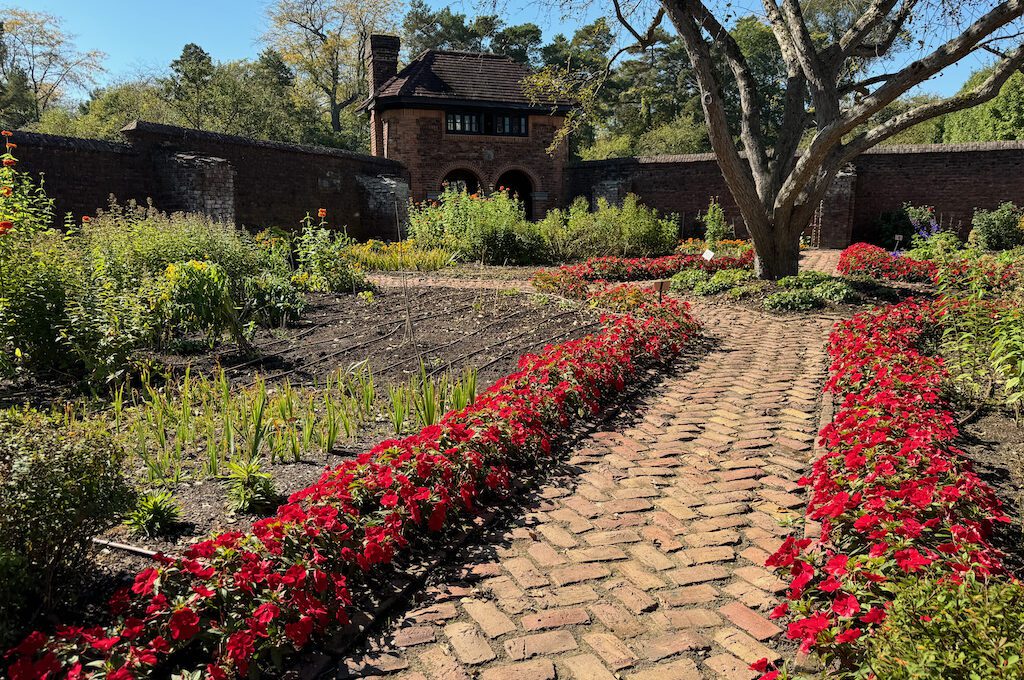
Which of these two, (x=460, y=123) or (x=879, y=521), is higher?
(x=460, y=123)

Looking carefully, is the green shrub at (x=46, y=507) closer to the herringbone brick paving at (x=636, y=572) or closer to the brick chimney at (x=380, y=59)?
the herringbone brick paving at (x=636, y=572)

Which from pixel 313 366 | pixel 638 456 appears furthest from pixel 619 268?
pixel 638 456

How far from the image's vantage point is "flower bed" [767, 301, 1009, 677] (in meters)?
2.06

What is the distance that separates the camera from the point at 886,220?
19.2 metres

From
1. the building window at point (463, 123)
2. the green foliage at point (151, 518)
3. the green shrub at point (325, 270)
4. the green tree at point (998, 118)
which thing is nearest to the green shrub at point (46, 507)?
the green foliage at point (151, 518)

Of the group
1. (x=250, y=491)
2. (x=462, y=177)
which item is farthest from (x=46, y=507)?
(x=462, y=177)

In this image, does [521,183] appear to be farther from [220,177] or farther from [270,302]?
[270,302]

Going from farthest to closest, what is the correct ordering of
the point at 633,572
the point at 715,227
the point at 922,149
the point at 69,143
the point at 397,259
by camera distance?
1. the point at 922,149
2. the point at 715,227
3. the point at 397,259
4. the point at 69,143
5. the point at 633,572

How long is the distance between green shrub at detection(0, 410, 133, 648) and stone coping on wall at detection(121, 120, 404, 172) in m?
12.1

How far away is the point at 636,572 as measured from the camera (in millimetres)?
2844

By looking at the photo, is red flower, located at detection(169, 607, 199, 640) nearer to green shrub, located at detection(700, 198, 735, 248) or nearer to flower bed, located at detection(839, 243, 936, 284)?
flower bed, located at detection(839, 243, 936, 284)

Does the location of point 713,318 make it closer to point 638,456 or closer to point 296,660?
point 638,456

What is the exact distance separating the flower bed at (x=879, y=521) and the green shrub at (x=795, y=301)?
4.70m

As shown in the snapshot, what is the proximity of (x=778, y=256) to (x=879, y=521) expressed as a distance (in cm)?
845
